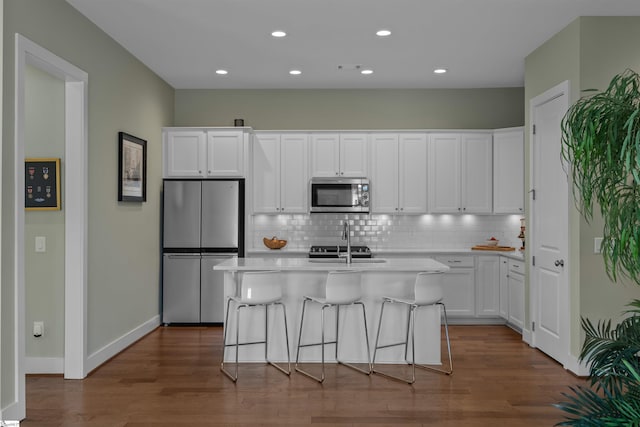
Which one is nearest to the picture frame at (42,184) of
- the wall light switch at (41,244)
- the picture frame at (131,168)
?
the wall light switch at (41,244)

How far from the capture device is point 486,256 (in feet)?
20.9

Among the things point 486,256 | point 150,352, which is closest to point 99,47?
A: point 150,352

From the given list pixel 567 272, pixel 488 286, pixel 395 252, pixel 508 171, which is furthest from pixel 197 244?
pixel 567 272

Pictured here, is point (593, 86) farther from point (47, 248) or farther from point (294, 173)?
point (47, 248)

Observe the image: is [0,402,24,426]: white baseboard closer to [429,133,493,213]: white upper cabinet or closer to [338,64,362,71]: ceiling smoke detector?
[338,64,362,71]: ceiling smoke detector

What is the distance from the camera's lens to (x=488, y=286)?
6359mm

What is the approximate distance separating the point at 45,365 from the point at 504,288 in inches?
193

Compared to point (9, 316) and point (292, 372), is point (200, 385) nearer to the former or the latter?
point (292, 372)

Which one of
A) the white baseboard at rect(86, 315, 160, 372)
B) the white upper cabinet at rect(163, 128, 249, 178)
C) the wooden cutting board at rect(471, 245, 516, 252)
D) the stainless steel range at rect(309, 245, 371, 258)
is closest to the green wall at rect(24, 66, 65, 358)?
the white baseboard at rect(86, 315, 160, 372)

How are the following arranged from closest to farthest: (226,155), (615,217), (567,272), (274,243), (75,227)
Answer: (615,217) → (75,227) → (567,272) → (226,155) → (274,243)

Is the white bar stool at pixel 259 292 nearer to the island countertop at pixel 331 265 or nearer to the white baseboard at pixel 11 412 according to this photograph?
the island countertop at pixel 331 265

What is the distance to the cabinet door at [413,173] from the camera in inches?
262

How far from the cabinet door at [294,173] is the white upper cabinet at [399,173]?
0.87 m

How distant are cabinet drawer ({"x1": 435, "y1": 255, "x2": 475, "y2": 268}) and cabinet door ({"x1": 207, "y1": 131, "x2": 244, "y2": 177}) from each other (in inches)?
109
